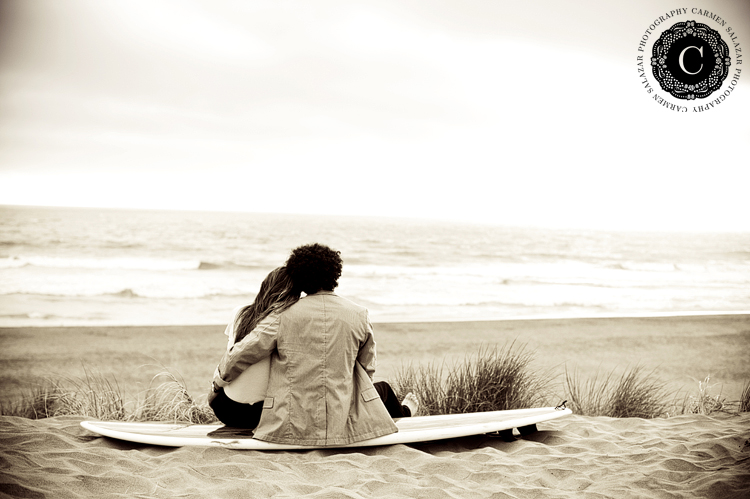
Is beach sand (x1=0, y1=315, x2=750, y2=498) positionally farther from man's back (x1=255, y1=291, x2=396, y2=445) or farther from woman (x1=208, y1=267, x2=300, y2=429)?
woman (x1=208, y1=267, x2=300, y2=429)

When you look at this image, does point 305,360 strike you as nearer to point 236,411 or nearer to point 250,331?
point 250,331

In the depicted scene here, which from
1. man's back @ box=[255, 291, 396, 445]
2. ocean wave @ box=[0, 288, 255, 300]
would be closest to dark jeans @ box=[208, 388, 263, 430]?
man's back @ box=[255, 291, 396, 445]

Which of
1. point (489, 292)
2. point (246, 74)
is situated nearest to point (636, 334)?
point (489, 292)

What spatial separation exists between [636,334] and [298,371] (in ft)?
29.6

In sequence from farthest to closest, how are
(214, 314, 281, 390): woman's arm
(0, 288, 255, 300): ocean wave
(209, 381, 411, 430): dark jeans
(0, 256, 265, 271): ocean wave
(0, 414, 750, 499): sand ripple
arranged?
(0, 256, 265, 271): ocean wave < (0, 288, 255, 300): ocean wave < (209, 381, 411, 430): dark jeans < (214, 314, 281, 390): woman's arm < (0, 414, 750, 499): sand ripple

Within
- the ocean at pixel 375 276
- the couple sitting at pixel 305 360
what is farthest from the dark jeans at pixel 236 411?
the ocean at pixel 375 276

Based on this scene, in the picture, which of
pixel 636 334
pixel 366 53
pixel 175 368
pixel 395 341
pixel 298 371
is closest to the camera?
pixel 298 371

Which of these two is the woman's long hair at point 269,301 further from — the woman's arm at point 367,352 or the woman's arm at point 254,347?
the woman's arm at point 367,352

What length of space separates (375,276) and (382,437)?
59.0 ft

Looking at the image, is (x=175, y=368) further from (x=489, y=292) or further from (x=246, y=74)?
(x=246, y=74)

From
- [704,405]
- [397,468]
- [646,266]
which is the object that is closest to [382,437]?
[397,468]

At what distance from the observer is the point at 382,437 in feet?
11.5

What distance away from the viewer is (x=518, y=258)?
1183 inches

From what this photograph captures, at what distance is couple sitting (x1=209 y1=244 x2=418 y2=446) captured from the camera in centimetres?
330
